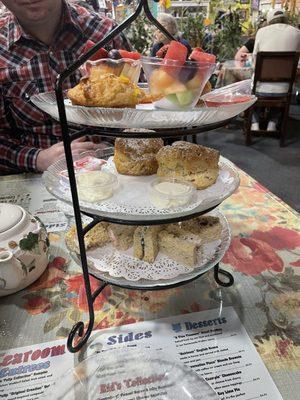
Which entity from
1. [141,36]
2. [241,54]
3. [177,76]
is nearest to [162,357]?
[177,76]

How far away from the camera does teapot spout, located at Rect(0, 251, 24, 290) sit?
2.01ft

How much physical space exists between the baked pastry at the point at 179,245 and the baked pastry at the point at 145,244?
2cm

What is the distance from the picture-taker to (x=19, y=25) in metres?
1.24

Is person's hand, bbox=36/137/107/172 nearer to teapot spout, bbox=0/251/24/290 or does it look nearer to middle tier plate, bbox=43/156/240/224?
middle tier plate, bbox=43/156/240/224

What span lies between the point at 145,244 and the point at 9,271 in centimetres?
28

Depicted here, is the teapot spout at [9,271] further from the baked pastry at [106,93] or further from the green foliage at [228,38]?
the green foliage at [228,38]

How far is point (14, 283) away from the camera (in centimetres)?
64

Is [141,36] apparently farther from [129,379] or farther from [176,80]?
[129,379]

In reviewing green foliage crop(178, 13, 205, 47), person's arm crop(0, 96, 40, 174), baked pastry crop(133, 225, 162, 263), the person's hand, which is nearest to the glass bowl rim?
baked pastry crop(133, 225, 162, 263)

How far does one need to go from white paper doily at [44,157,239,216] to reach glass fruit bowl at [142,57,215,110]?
0.54ft

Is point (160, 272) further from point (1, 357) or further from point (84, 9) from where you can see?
point (84, 9)

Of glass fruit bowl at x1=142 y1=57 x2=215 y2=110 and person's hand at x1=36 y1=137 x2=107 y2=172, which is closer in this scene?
glass fruit bowl at x1=142 y1=57 x2=215 y2=110

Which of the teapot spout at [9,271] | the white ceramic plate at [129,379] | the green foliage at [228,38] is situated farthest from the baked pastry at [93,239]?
the green foliage at [228,38]

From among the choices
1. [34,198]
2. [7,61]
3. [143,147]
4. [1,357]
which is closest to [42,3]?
[7,61]
